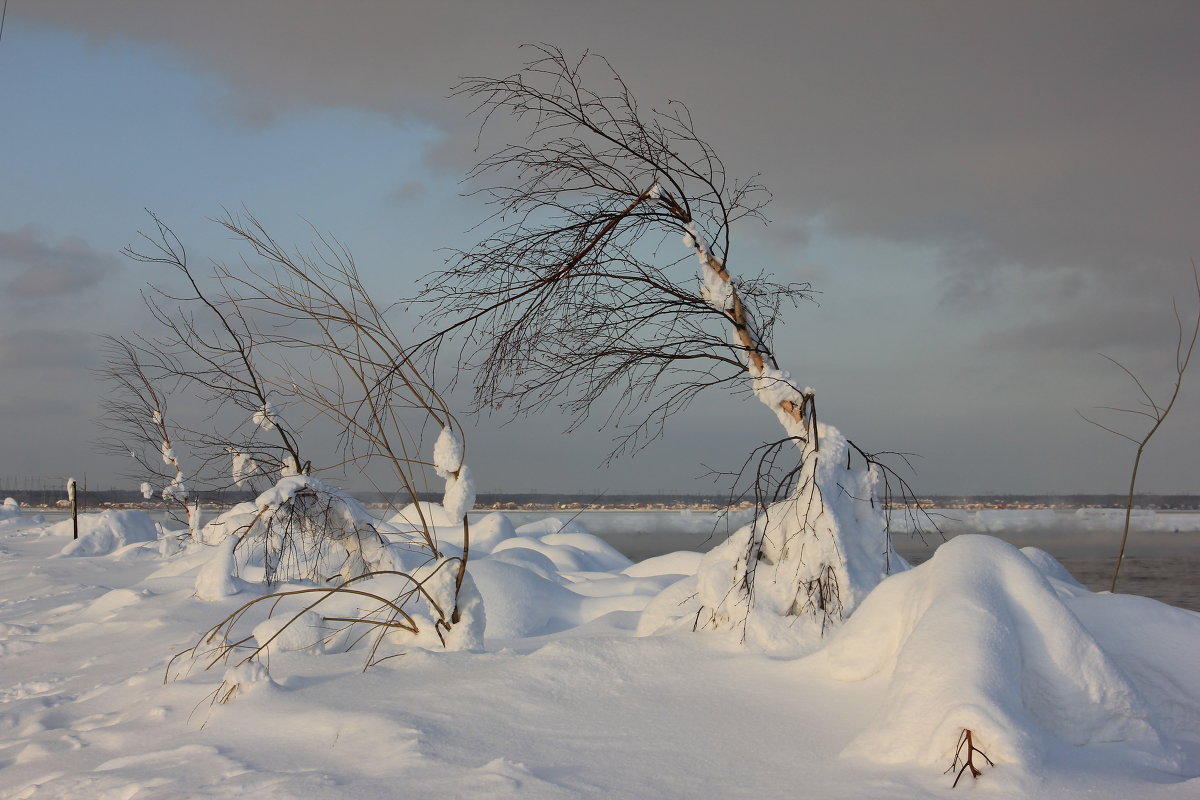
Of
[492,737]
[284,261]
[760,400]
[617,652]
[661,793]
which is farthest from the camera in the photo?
[760,400]

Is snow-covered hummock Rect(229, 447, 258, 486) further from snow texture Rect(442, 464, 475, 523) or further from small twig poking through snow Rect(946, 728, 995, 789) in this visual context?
small twig poking through snow Rect(946, 728, 995, 789)

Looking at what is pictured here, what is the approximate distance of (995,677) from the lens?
302 centimetres

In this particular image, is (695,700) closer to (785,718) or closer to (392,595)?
(785,718)

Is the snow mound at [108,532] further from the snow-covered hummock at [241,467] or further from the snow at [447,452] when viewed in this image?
the snow at [447,452]

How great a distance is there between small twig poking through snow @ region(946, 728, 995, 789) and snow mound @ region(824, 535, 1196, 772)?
0.03 m

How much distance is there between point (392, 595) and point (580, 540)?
8530mm

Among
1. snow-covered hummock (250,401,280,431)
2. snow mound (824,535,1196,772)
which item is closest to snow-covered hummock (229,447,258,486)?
snow-covered hummock (250,401,280,431)

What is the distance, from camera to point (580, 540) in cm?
1427

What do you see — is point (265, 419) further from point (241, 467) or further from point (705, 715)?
point (705, 715)

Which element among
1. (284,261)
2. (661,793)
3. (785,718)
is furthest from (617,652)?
(284,261)

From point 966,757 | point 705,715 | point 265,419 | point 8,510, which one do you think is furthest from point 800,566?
point 8,510

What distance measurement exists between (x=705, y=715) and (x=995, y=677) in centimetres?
116

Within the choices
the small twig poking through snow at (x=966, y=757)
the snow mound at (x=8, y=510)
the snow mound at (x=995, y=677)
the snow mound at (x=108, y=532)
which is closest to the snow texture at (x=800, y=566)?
the snow mound at (x=995, y=677)

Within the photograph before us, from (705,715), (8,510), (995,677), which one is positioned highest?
(995,677)
